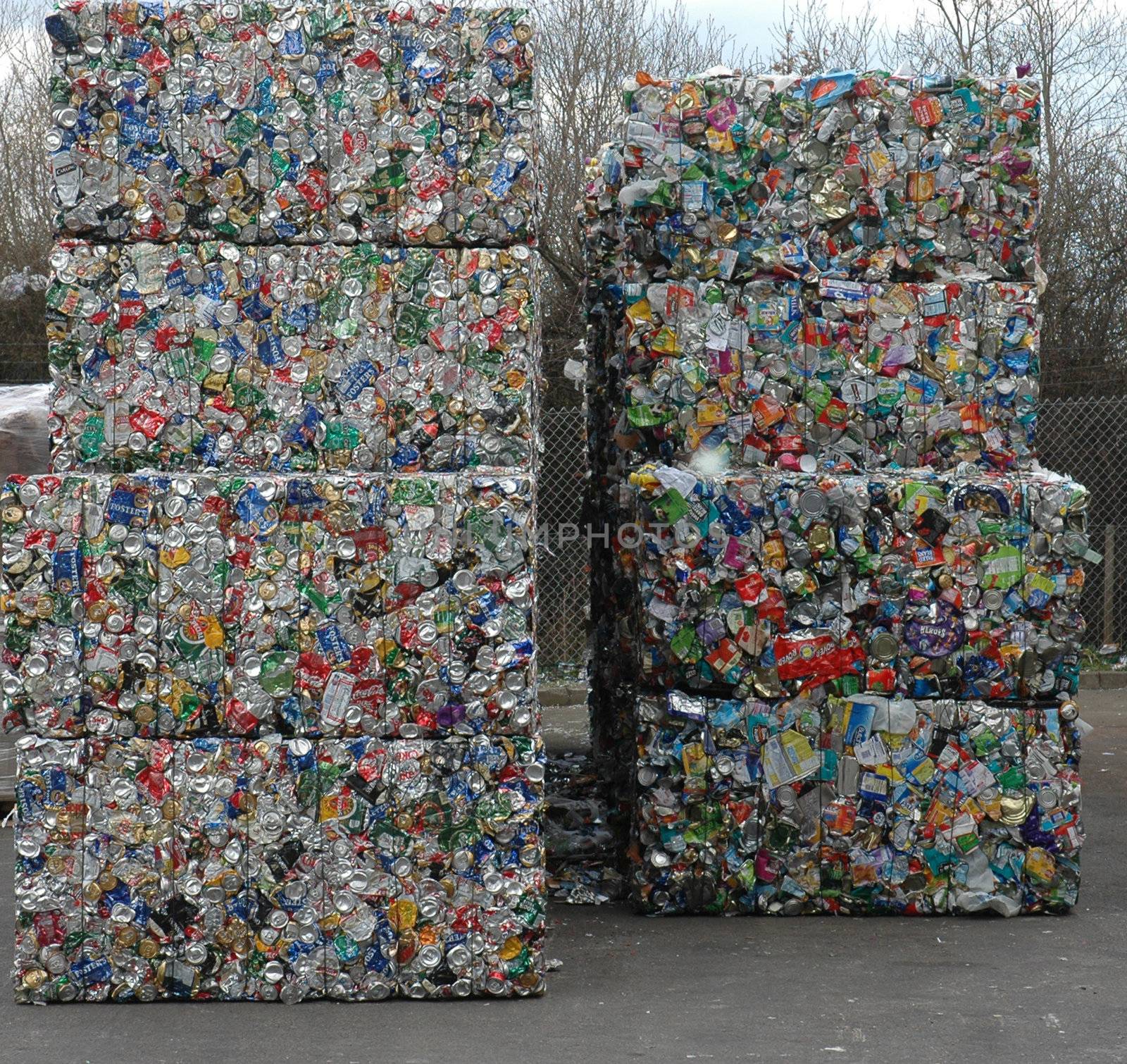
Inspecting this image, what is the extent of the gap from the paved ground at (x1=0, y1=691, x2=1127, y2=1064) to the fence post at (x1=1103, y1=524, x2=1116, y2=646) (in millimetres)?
5941

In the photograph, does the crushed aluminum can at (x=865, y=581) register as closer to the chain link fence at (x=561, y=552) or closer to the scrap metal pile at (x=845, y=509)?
the scrap metal pile at (x=845, y=509)

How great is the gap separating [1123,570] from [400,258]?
813cm

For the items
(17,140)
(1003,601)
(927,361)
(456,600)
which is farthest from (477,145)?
(17,140)

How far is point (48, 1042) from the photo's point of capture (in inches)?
Answer: 136

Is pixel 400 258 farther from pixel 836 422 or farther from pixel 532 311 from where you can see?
pixel 836 422

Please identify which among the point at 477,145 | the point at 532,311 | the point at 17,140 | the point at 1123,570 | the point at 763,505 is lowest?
the point at 1123,570

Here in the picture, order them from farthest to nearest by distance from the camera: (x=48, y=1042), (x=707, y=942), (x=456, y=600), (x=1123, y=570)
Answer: (x=1123, y=570), (x=707, y=942), (x=456, y=600), (x=48, y=1042)

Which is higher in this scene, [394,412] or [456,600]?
[394,412]

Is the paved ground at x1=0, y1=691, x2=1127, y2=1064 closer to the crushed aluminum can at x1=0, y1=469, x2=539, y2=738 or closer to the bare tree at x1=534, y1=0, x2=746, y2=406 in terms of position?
the crushed aluminum can at x1=0, y1=469, x2=539, y2=738

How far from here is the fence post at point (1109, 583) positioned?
392 inches

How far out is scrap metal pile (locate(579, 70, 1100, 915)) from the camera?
14.9 ft

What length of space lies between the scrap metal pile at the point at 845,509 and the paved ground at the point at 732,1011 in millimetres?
244

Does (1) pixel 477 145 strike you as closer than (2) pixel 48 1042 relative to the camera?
No

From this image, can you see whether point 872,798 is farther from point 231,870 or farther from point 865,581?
point 231,870
